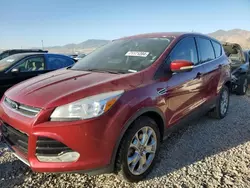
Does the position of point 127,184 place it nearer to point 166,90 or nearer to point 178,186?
point 178,186

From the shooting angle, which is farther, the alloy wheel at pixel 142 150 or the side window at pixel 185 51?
the side window at pixel 185 51

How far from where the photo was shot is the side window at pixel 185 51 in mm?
2989

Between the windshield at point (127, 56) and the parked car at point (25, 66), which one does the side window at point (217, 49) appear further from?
the parked car at point (25, 66)

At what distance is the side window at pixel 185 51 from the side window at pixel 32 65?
161 inches

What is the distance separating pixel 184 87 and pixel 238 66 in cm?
448

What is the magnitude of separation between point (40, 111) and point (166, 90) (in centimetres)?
144

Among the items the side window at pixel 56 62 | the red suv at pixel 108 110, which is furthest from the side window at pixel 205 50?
the side window at pixel 56 62

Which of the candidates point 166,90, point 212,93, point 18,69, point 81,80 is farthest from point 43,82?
point 18,69

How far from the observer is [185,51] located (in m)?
3.28

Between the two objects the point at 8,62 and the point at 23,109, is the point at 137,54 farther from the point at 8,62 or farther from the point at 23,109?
the point at 8,62

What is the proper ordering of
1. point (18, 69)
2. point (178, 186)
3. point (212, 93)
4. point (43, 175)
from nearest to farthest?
point (178, 186) < point (43, 175) < point (212, 93) < point (18, 69)

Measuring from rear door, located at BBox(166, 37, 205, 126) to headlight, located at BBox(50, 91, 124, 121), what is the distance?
0.99 meters

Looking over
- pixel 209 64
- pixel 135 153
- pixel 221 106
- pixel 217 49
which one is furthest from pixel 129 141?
pixel 217 49

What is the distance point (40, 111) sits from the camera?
1.94 m
